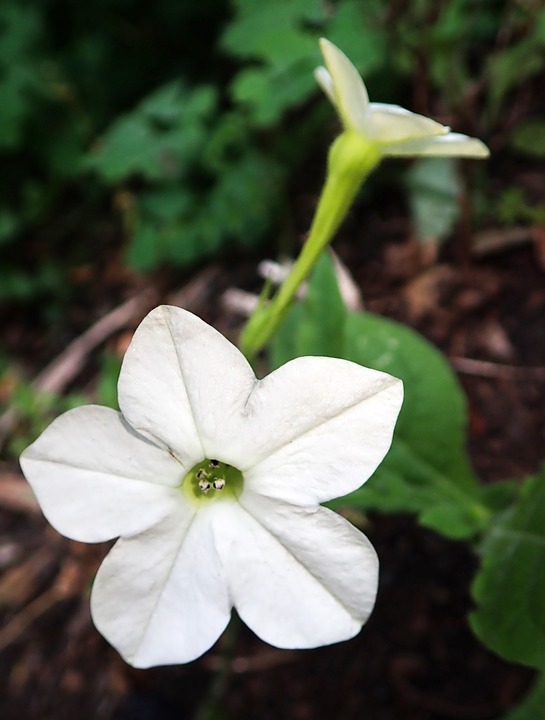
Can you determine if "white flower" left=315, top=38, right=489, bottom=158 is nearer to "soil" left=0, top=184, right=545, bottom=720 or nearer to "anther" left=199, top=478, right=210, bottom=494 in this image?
"anther" left=199, top=478, right=210, bottom=494

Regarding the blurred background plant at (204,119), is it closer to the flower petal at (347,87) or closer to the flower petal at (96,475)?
the flower petal at (347,87)

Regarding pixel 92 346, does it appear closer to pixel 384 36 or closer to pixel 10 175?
pixel 10 175

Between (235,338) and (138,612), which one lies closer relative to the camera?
(138,612)

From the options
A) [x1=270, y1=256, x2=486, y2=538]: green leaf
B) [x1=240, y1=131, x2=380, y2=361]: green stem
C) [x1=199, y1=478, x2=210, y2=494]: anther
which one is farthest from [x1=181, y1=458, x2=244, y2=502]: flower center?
[x1=270, y1=256, x2=486, y2=538]: green leaf

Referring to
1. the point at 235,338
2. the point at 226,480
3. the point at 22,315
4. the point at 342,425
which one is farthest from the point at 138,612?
the point at 22,315

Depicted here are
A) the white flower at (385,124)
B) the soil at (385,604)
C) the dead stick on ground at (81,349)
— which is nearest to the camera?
A: the white flower at (385,124)

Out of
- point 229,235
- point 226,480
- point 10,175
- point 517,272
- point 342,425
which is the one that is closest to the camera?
point 342,425

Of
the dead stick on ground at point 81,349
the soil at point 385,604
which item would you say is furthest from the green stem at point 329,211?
the dead stick on ground at point 81,349

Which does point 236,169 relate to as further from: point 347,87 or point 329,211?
point 347,87
